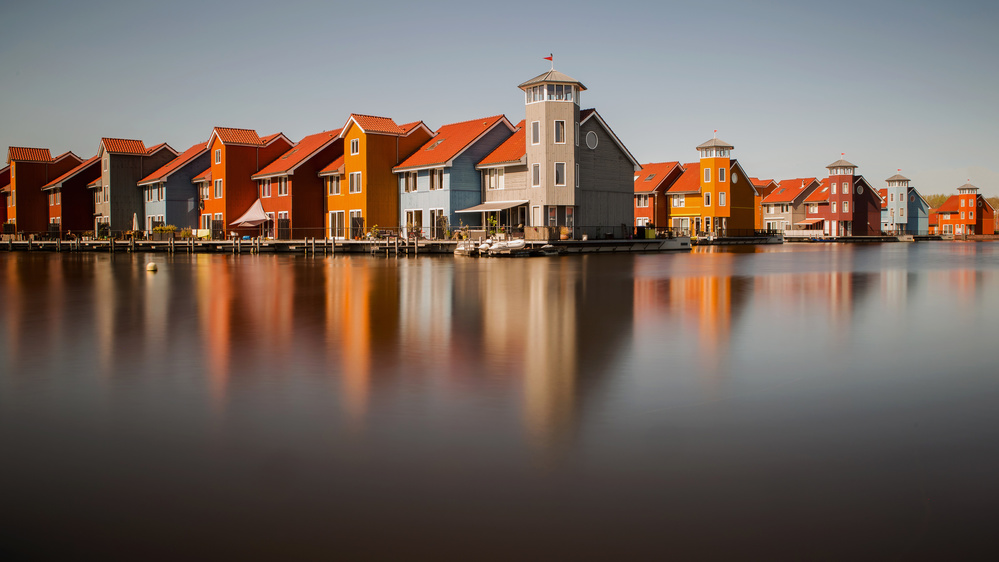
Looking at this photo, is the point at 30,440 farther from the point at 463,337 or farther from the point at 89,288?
the point at 89,288

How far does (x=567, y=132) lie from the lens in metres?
54.9

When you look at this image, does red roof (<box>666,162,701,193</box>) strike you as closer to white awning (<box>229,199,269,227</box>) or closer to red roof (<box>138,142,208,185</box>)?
white awning (<box>229,199,269,227</box>)

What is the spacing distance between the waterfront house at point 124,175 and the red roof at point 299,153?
18275 millimetres

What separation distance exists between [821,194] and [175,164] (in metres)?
82.0

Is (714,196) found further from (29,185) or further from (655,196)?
(29,185)

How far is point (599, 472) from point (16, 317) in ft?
53.5

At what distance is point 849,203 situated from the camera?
106812mm

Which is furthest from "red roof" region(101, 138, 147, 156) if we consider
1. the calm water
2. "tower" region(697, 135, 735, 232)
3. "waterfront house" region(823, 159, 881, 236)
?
"waterfront house" region(823, 159, 881, 236)

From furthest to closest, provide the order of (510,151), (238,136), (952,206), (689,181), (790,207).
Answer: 1. (952,206)
2. (790,207)
3. (689,181)
4. (238,136)
5. (510,151)

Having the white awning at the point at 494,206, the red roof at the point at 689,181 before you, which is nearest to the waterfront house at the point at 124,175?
the white awning at the point at 494,206

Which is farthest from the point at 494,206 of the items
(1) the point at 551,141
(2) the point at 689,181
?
(2) the point at 689,181

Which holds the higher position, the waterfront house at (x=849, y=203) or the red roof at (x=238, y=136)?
the red roof at (x=238, y=136)

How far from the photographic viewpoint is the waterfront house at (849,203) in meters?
107

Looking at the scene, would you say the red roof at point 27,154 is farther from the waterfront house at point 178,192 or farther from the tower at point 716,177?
the tower at point 716,177
